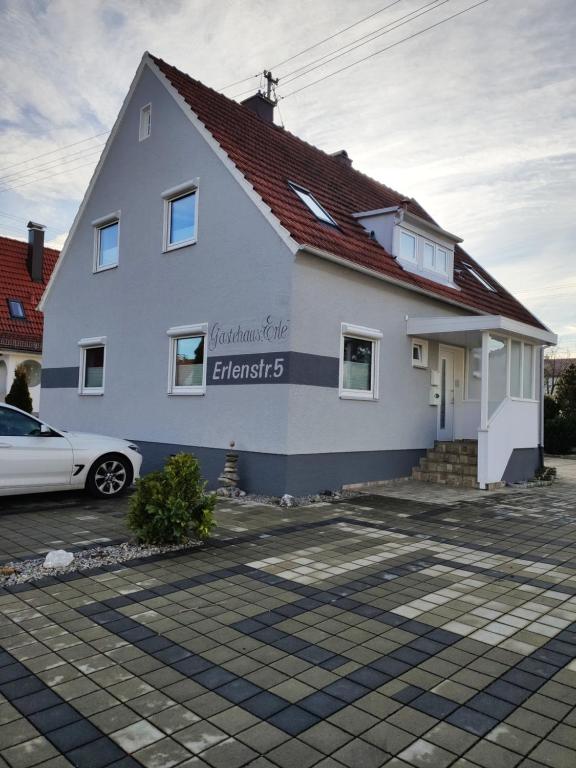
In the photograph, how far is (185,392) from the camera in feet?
36.5

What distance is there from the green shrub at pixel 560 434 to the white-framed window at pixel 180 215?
16442 mm

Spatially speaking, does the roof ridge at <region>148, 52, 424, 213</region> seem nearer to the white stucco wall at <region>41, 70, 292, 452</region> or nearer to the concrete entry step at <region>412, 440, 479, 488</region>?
the white stucco wall at <region>41, 70, 292, 452</region>

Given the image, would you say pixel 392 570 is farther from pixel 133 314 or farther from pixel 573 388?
pixel 573 388

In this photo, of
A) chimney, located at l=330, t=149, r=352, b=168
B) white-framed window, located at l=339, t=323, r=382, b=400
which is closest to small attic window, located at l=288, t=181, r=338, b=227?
white-framed window, located at l=339, t=323, r=382, b=400

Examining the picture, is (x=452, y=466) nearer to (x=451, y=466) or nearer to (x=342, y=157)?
(x=451, y=466)

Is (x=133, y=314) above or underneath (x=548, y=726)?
above

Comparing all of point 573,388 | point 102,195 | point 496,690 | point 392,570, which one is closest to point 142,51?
point 102,195

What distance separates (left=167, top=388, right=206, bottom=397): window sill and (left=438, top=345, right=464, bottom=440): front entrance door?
5445 millimetres

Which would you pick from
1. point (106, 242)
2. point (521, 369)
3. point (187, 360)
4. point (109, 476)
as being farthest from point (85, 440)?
point (521, 369)

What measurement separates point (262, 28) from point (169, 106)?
315 cm

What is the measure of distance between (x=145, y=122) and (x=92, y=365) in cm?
576

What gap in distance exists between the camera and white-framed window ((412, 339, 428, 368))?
39.8 ft

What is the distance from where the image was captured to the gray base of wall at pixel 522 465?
39.9 feet

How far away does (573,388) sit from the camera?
2861 cm
